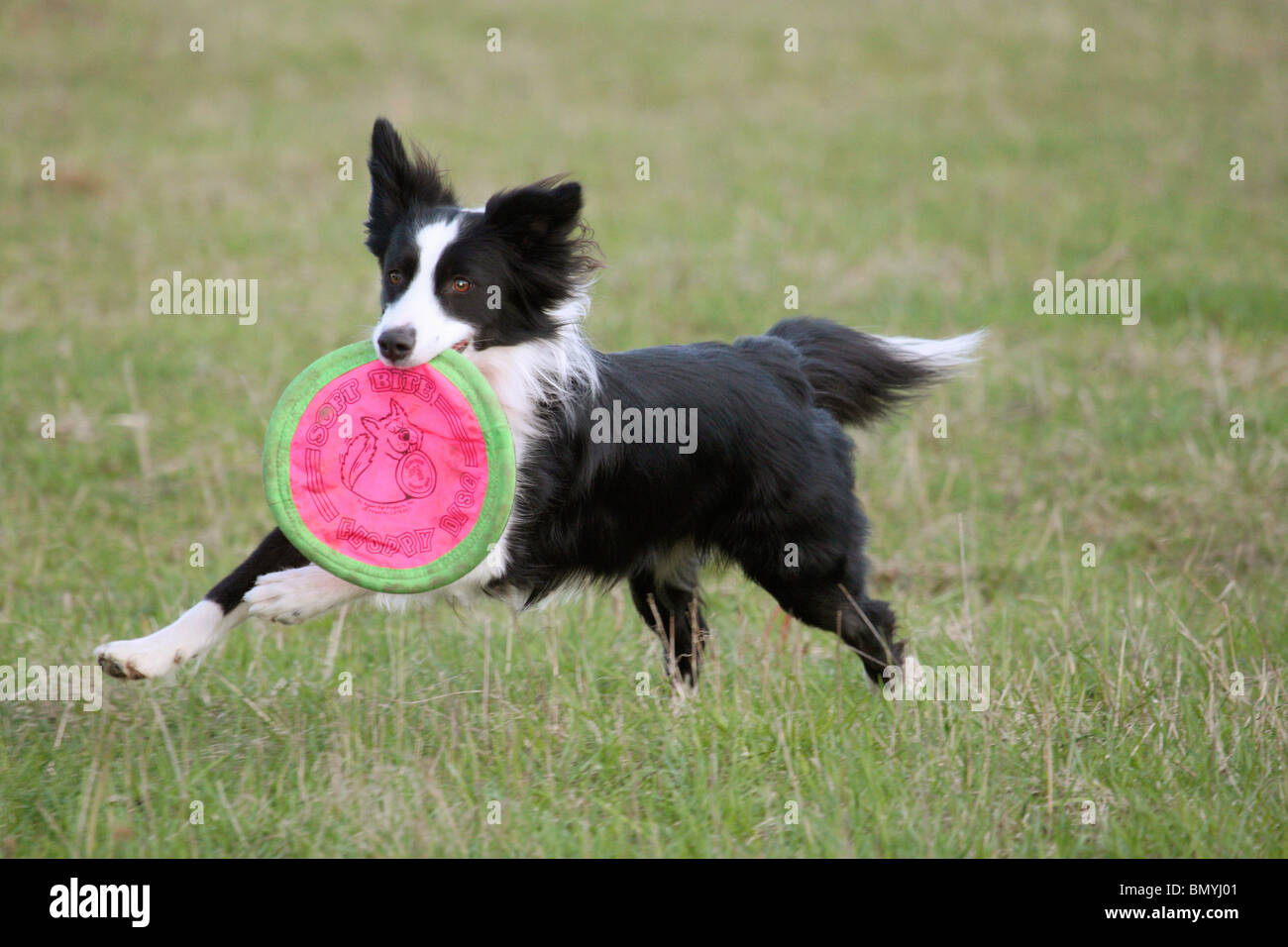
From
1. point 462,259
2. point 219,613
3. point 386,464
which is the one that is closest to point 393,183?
point 462,259

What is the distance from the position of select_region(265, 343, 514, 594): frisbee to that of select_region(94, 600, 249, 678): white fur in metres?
0.35

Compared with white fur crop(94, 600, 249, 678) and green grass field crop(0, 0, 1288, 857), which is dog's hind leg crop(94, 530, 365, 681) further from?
green grass field crop(0, 0, 1288, 857)

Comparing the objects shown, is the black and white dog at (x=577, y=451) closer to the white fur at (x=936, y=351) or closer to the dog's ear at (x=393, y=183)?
the dog's ear at (x=393, y=183)

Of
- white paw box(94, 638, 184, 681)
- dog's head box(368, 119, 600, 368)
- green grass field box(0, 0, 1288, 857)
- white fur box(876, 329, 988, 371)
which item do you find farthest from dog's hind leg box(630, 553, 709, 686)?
white paw box(94, 638, 184, 681)

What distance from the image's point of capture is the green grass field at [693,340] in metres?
4.09

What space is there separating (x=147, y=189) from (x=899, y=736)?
415 inches

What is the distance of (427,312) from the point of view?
4.23 meters

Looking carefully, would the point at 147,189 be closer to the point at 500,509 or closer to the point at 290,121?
the point at 290,121

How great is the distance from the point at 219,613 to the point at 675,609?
5.79 ft

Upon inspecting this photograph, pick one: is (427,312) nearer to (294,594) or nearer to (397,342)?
(397,342)

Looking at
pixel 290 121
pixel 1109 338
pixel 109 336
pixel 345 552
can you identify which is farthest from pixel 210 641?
pixel 290 121

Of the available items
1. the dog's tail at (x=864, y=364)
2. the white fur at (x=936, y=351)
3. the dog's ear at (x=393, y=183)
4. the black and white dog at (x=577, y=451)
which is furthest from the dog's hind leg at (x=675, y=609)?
the dog's ear at (x=393, y=183)

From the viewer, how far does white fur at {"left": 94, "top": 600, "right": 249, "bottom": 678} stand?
4.05m

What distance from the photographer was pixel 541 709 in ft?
15.2
